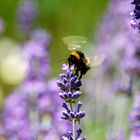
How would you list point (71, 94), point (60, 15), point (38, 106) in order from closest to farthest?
point (71, 94)
point (38, 106)
point (60, 15)

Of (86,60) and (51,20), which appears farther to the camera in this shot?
(51,20)

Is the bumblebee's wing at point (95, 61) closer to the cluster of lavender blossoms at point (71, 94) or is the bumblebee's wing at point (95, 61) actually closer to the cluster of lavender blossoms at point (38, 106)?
the cluster of lavender blossoms at point (71, 94)

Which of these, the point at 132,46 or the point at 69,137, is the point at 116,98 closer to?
the point at 132,46

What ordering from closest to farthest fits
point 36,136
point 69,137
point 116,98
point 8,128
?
1. point 69,137
2. point 36,136
3. point 8,128
4. point 116,98

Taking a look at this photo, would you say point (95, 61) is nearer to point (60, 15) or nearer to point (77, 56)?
point (77, 56)

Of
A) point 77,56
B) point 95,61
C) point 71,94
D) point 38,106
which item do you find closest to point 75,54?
point 77,56

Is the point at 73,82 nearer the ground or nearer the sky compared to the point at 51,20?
nearer the ground

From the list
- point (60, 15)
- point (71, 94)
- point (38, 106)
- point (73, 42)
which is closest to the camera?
point (71, 94)

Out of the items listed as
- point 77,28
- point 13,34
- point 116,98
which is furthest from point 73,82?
point 13,34
